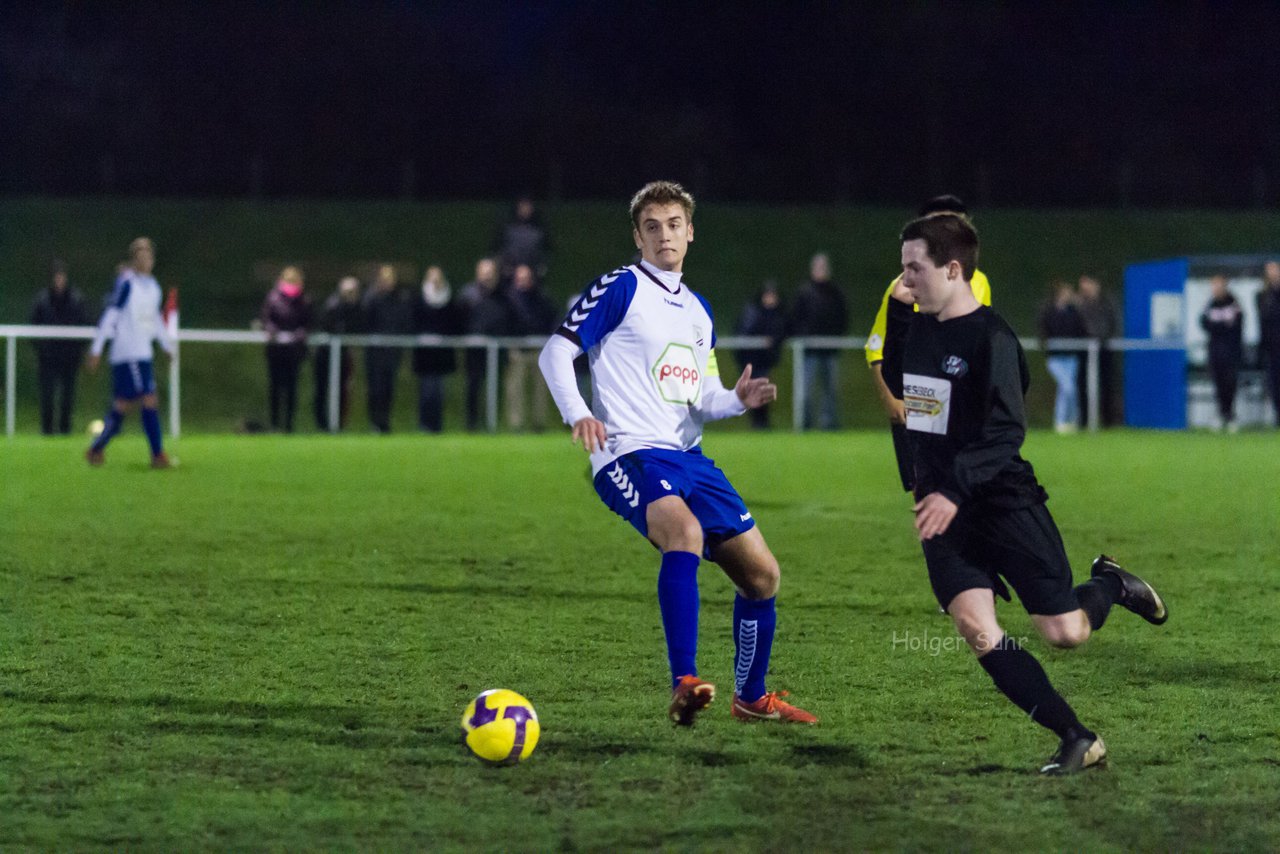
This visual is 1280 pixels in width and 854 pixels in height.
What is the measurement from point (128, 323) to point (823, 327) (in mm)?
→ 10752

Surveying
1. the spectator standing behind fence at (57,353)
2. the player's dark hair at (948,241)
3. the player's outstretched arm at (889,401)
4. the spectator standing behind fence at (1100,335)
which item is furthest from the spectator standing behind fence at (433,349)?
the player's dark hair at (948,241)

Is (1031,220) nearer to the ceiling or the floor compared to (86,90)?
nearer to the floor

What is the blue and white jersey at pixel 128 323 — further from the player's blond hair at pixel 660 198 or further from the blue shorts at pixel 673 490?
the blue shorts at pixel 673 490

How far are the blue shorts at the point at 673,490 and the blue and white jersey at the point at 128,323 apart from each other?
10261 mm

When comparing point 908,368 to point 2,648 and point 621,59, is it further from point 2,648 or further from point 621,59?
point 621,59

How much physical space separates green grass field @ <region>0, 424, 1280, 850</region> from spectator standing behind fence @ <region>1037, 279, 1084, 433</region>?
11.6m

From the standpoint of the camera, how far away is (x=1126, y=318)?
25859 mm

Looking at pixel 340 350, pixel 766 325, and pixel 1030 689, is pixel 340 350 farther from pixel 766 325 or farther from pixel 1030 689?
pixel 1030 689

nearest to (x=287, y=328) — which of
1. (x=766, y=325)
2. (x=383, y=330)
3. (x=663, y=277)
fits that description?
(x=383, y=330)

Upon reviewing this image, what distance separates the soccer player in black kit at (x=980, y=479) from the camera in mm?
4348

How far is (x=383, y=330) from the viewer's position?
21812mm

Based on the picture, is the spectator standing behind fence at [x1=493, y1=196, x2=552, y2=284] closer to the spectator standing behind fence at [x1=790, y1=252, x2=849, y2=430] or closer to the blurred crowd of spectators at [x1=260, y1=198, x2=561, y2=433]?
the blurred crowd of spectators at [x1=260, y1=198, x2=561, y2=433]

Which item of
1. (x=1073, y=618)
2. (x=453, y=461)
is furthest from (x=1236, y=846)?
(x=453, y=461)

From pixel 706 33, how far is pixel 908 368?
42.1 metres
